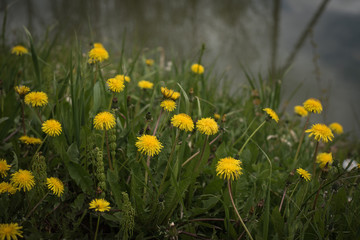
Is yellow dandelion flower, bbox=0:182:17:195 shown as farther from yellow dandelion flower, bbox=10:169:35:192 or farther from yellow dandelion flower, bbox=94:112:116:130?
yellow dandelion flower, bbox=94:112:116:130

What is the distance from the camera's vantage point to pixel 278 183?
4.19ft

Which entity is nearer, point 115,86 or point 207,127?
point 207,127

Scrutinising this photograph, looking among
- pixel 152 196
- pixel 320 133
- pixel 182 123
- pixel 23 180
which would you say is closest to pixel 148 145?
pixel 182 123

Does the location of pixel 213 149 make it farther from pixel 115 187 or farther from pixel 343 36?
pixel 343 36

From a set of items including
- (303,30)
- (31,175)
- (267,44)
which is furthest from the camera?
(267,44)

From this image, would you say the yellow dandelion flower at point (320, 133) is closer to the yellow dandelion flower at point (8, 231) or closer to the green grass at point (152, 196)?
the green grass at point (152, 196)

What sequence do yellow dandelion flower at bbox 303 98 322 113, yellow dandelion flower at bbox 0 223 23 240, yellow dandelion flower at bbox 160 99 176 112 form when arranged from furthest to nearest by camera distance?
yellow dandelion flower at bbox 303 98 322 113 < yellow dandelion flower at bbox 160 99 176 112 < yellow dandelion flower at bbox 0 223 23 240

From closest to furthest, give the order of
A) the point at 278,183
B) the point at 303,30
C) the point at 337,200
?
the point at 337,200 → the point at 278,183 → the point at 303,30

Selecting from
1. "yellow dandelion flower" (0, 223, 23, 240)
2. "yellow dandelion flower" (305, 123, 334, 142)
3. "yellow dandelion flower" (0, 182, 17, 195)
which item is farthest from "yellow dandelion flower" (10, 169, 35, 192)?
"yellow dandelion flower" (305, 123, 334, 142)

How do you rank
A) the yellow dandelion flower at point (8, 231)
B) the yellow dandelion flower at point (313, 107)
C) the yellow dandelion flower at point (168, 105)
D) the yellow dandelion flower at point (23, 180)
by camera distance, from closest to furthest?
the yellow dandelion flower at point (8, 231) < the yellow dandelion flower at point (23, 180) < the yellow dandelion flower at point (168, 105) < the yellow dandelion flower at point (313, 107)

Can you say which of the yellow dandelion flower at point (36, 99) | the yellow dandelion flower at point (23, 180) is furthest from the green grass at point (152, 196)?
the yellow dandelion flower at point (36, 99)

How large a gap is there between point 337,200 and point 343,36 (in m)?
3.58

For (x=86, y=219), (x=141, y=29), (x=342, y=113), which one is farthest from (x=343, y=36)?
(x=86, y=219)

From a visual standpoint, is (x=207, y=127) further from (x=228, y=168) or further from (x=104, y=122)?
(x=104, y=122)
